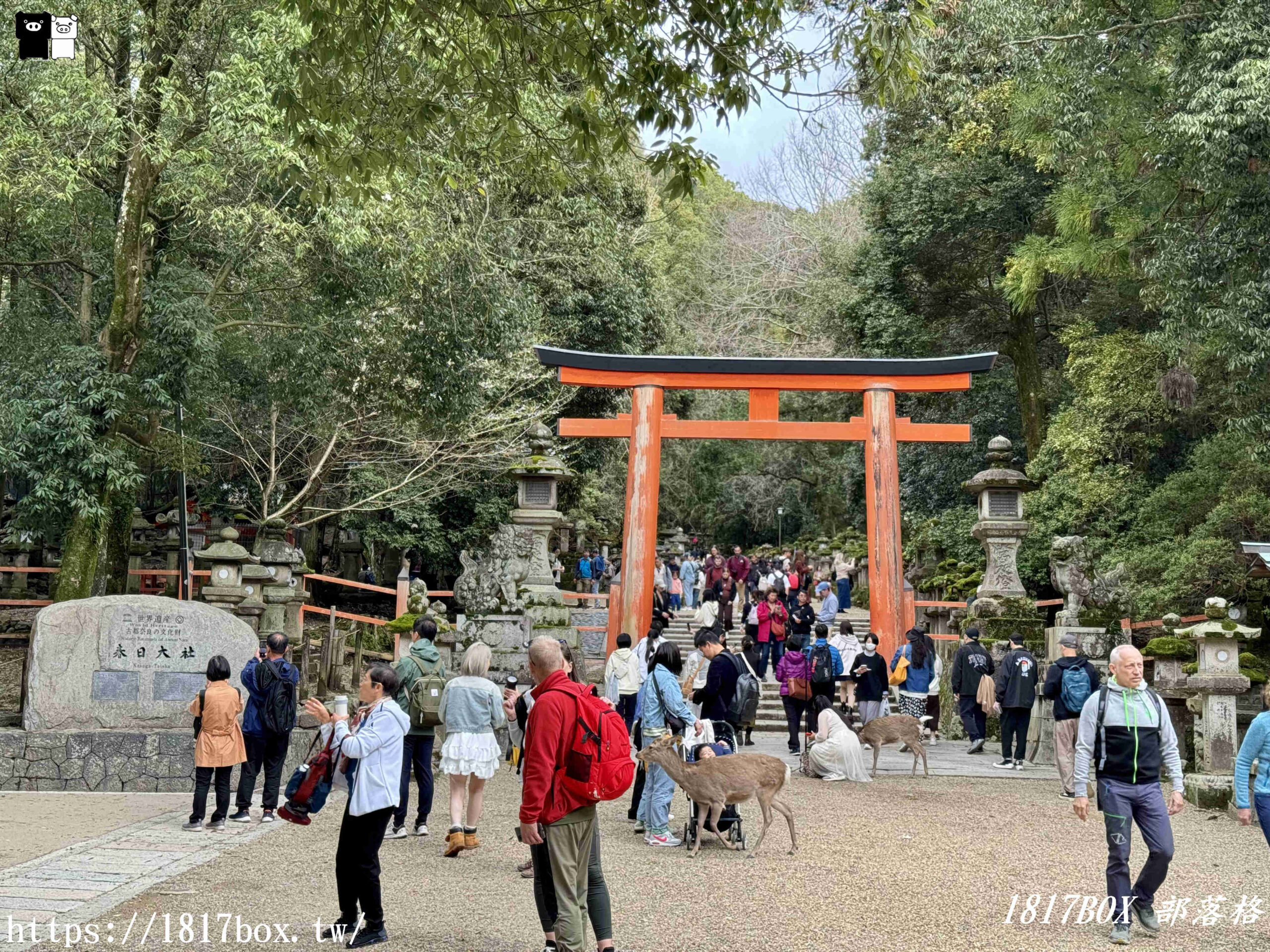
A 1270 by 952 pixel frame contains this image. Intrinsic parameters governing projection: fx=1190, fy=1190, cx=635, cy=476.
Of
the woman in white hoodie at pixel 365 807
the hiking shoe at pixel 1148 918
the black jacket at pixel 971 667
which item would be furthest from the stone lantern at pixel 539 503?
the hiking shoe at pixel 1148 918

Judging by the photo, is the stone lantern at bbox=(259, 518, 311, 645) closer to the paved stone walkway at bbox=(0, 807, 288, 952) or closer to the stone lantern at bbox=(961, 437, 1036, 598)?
the paved stone walkway at bbox=(0, 807, 288, 952)

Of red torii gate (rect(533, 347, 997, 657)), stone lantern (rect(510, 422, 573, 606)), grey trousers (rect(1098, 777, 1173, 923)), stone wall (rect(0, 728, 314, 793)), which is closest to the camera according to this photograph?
grey trousers (rect(1098, 777, 1173, 923))

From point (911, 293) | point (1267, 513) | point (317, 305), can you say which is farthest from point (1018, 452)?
point (317, 305)

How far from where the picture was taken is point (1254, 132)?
1171 cm

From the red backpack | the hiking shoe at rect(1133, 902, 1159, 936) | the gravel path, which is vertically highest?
the red backpack

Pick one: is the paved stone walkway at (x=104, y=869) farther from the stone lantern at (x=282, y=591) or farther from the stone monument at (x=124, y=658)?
the stone lantern at (x=282, y=591)

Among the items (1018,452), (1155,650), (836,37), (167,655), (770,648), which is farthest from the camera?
(1018,452)

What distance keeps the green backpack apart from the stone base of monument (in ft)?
19.8

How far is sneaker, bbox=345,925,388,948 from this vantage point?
5141mm

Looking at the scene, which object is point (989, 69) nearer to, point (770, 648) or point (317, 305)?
point (770, 648)

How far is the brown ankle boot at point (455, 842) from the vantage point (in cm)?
713

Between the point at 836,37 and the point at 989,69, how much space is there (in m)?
15.7

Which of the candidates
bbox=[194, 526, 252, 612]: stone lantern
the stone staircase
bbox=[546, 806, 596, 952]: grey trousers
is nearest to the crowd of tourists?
bbox=[546, 806, 596, 952]: grey trousers

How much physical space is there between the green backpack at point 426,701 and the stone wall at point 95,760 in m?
2.80
